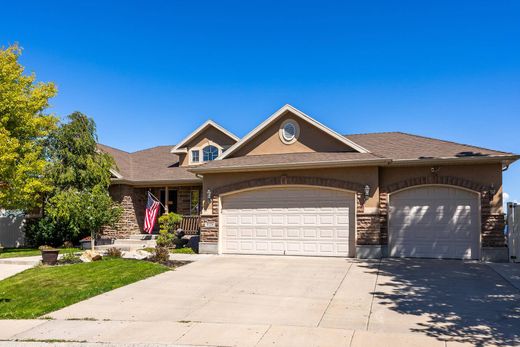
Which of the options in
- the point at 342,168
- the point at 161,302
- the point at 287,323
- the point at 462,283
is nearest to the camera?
the point at 287,323

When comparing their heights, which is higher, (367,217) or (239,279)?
(367,217)

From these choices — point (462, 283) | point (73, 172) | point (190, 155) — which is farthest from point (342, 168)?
point (73, 172)

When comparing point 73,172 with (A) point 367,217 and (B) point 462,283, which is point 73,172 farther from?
(B) point 462,283

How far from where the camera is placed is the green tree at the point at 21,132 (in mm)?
18906

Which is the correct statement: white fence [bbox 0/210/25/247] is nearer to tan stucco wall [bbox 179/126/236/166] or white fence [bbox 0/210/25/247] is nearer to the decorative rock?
tan stucco wall [bbox 179/126/236/166]

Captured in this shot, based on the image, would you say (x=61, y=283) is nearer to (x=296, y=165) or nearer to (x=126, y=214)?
(x=296, y=165)

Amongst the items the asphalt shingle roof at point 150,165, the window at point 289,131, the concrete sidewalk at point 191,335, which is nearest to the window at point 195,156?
the asphalt shingle roof at point 150,165

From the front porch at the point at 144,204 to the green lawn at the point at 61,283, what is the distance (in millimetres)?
7757

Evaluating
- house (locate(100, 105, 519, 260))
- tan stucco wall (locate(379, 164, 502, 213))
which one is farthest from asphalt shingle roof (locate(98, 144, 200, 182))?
tan stucco wall (locate(379, 164, 502, 213))

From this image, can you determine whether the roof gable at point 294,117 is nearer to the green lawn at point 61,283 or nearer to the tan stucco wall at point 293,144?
the tan stucco wall at point 293,144

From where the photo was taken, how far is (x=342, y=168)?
1584cm

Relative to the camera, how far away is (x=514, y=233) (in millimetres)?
14336

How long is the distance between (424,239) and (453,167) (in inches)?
108

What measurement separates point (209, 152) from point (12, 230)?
37.1 feet
